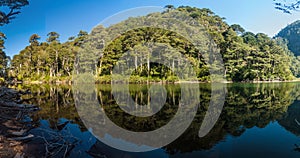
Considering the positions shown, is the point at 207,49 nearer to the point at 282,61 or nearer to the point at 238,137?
the point at 282,61

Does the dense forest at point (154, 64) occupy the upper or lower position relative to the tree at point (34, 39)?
lower

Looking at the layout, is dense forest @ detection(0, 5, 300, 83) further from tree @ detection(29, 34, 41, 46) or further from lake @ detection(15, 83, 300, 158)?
lake @ detection(15, 83, 300, 158)

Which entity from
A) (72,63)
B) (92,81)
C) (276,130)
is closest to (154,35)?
(92,81)

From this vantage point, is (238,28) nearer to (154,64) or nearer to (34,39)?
(154,64)

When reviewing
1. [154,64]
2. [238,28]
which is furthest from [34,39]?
[238,28]

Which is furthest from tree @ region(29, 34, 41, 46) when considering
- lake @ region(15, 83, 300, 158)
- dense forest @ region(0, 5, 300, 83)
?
lake @ region(15, 83, 300, 158)

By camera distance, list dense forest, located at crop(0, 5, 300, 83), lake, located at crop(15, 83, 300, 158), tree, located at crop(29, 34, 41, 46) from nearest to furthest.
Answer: lake, located at crop(15, 83, 300, 158) < dense forest, located at crop(0, 5, 300, 83) < tree, located at crop(29, 34, 41, 46)

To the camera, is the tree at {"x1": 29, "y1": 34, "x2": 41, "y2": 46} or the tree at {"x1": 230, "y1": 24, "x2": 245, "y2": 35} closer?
the tree at {"x1": 29, "y1": 34, "x2": 41, "y2": 46}

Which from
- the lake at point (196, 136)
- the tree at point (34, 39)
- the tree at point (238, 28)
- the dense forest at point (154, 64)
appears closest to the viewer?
the lake at point (196, 136)

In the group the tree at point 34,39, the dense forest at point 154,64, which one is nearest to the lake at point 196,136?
the dense forest at point 154,64

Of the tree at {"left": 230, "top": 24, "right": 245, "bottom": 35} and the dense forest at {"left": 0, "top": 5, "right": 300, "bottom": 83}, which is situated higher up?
the tree at {"left": 230, "top": 24, "right": 245, "bottom": 35}

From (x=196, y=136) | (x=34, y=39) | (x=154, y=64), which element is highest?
(x=34, y=39)

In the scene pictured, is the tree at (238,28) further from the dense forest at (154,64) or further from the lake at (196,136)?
the lake at (196,136)

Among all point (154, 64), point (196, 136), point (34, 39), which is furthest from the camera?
point (34, 39)
